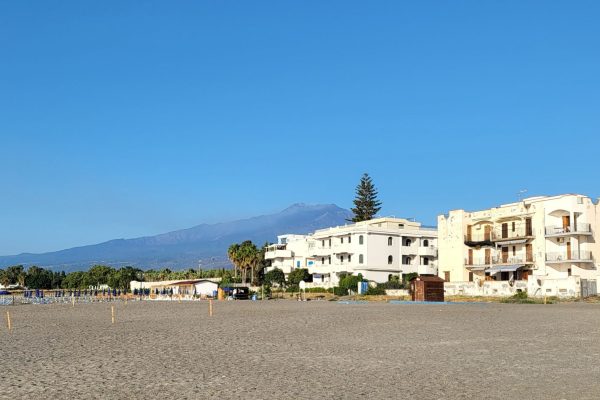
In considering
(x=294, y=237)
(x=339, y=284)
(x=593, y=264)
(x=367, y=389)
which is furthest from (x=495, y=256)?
(x=367, y=389)

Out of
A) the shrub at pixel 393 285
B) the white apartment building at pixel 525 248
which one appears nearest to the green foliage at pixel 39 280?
the shrub at pixel 393 285

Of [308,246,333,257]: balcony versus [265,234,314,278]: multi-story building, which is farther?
[265,234,314,278]: multi-story building

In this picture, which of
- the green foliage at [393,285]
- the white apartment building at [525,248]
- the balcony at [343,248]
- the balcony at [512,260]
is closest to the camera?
the white apartment building at [525,248]

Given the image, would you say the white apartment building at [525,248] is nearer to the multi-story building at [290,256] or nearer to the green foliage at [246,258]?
the multi-story building at [290,256]

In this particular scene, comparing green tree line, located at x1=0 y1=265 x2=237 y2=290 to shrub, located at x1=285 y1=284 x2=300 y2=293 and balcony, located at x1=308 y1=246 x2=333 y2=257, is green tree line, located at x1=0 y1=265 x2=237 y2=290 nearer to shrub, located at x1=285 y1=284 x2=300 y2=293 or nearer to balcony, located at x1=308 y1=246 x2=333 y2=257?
balcony, located at x1=308 y1=246 x2=333 y2=257

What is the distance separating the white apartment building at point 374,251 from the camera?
83.9 m

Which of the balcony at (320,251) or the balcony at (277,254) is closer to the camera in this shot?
the balcony at (320,251)

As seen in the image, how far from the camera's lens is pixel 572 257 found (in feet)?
209

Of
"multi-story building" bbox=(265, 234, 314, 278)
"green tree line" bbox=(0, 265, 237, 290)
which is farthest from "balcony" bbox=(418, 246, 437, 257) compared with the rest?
"green tree line" bbox=(0, 265, 237, 290)

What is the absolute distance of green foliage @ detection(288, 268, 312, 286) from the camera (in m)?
90.8

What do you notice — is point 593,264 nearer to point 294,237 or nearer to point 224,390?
point 294,237

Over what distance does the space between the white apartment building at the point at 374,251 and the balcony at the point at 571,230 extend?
76.0 feet

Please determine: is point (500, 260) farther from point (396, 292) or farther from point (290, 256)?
point (290, 256)

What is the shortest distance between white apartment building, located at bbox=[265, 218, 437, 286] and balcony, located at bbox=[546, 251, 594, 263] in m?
23.2
